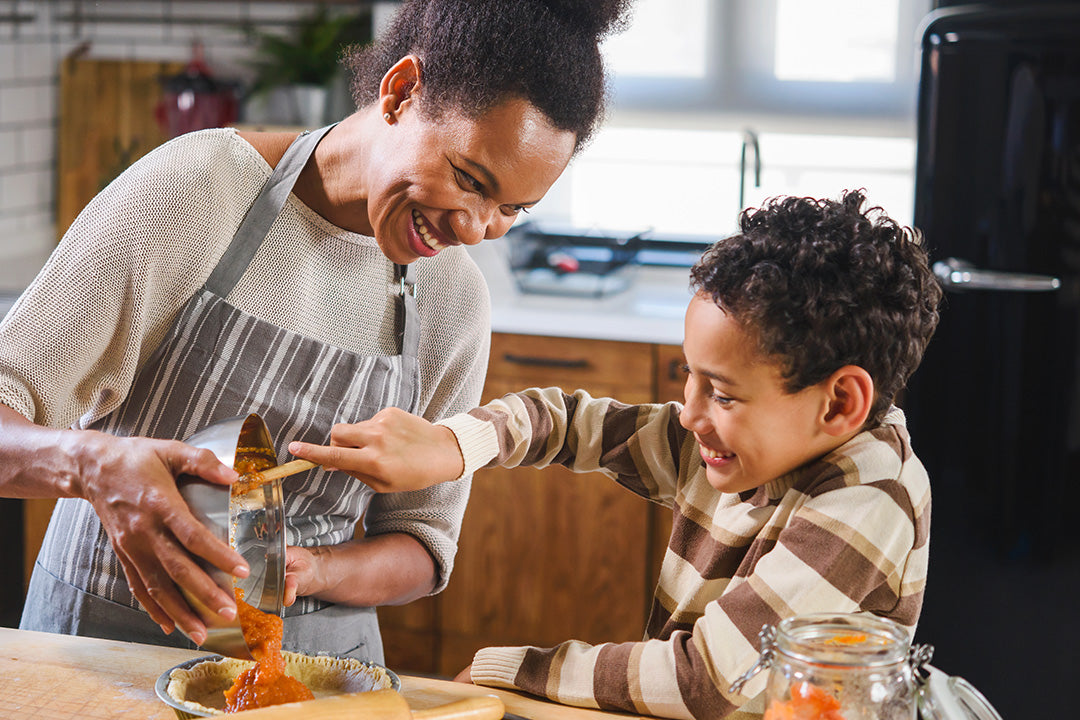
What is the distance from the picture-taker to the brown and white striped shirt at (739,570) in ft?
3.05

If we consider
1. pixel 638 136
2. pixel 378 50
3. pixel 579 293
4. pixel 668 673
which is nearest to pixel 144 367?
pixel 378 50

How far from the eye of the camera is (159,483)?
2.84 feet

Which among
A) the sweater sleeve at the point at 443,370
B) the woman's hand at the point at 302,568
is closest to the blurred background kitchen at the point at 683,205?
the sweater sleeve at the point at 443,370

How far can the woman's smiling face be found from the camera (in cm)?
111

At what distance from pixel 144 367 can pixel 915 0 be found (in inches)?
93.8

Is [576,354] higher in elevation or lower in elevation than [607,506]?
higher

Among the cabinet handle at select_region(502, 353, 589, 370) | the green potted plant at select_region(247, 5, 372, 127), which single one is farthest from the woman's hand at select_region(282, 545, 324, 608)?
the green potted plant at select_region(247, 5, 372, 127)

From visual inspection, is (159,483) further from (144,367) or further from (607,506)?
(607,506)

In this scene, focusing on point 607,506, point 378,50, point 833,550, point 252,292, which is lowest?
point 607,506

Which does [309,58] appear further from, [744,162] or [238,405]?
[238,405]

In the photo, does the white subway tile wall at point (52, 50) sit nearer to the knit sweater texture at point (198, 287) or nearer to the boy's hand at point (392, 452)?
the knit sweater texture at point (198, 287)

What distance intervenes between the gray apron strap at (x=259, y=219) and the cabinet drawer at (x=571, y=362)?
1.40 m

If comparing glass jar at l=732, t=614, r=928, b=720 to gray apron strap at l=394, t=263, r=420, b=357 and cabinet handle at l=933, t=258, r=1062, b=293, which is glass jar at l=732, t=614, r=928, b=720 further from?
cabinet handle at l=933, t=258, r=1062, b=293

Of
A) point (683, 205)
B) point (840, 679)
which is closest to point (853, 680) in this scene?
point (840, 679)
